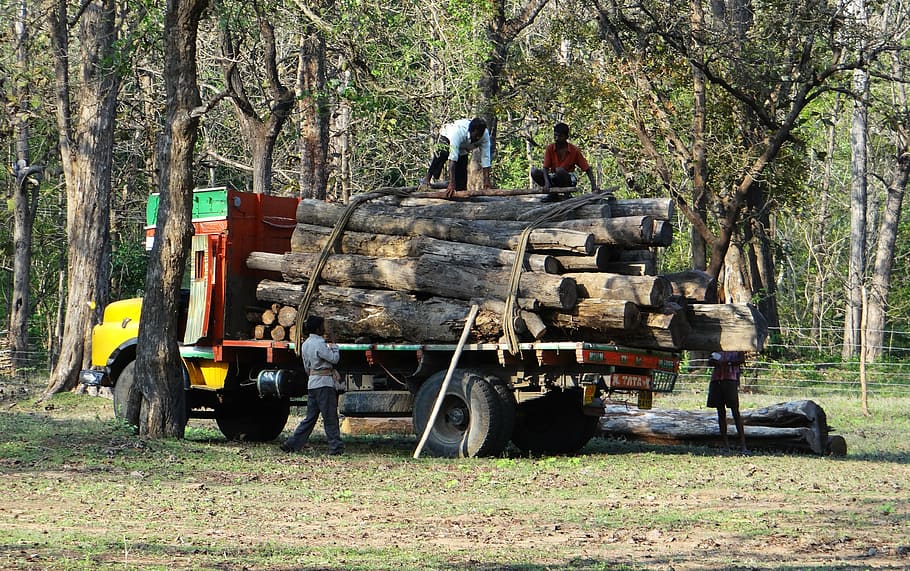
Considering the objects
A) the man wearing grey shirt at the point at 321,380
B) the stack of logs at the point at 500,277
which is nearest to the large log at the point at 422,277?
the stack of logs at the point at 500,277

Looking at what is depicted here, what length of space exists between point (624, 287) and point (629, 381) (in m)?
1.12

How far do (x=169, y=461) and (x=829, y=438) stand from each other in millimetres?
8153

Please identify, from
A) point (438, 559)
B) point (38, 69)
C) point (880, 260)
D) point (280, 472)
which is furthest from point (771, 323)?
point (438, 559)

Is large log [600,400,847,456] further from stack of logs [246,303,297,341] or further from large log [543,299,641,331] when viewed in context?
stack of logs [246,303,297,341]

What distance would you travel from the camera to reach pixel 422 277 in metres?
15.4

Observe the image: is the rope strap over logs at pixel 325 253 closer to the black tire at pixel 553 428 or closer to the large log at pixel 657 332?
the black tire at pixel 553 428

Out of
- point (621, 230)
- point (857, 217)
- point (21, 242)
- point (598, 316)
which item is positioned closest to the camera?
point (598, 316)

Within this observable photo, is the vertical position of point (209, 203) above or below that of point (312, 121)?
below

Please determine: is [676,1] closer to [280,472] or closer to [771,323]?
[771,323]

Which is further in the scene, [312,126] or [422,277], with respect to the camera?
[312,126]

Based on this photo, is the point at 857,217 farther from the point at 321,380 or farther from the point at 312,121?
the point at 321,380

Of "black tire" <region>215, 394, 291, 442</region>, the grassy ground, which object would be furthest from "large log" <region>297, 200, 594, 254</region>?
"black tire" <region>215, 394, 291, 442</region>

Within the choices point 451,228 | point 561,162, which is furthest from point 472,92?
point 451,228

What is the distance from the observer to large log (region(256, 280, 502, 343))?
1504 cm
